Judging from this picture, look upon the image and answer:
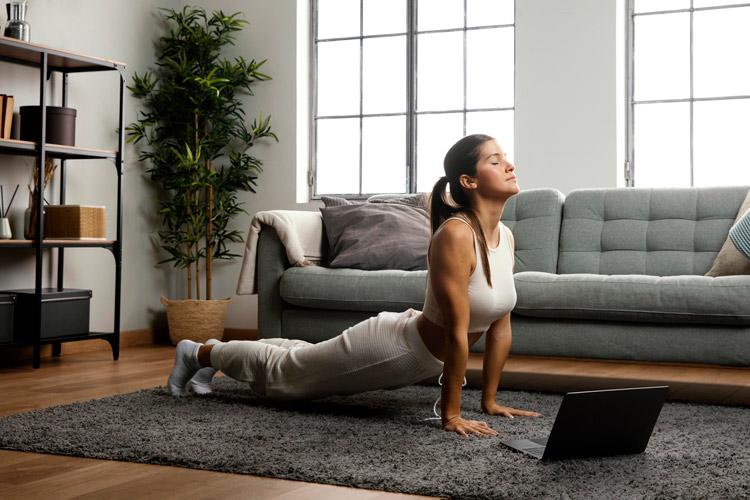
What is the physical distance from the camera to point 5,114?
12.7ft

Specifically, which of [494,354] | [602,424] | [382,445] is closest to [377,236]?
[494,354]

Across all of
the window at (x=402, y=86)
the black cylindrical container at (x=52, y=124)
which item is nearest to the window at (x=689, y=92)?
the window at (x=402, y=86)

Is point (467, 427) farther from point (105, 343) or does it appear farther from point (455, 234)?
point (105, 343)

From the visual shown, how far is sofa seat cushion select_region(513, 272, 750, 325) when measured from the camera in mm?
2916

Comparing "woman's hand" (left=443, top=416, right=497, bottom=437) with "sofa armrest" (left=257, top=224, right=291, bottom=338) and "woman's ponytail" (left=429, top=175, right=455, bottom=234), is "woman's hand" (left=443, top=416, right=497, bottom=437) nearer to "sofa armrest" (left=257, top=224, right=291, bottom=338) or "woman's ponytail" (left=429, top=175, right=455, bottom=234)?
"woman's ponytail" (left=429, top=175, right=455, bottom=234)

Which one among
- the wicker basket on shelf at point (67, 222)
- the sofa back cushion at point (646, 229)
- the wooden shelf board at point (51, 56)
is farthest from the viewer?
the wicker basket on shelf at point (67, 222)

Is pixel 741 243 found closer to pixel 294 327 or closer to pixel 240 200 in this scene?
pixel 294 327

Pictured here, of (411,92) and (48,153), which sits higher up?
(411,92)

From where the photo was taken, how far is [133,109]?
5012mm

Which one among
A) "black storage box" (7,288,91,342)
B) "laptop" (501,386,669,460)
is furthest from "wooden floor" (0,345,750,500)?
"laptop" (501,386,669,460)

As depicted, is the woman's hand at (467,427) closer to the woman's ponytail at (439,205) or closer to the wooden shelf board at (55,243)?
the woman's ponytail at (439,205)

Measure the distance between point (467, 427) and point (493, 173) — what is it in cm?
69

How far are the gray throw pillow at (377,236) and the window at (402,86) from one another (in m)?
1.11

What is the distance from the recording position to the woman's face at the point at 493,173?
89.2 inches
